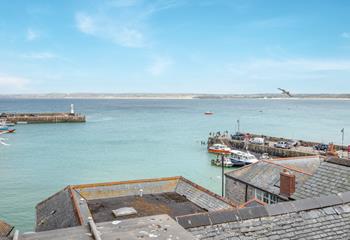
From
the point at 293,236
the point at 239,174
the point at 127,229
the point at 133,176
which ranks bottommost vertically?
the point at 133,176

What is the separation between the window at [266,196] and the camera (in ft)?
72.2

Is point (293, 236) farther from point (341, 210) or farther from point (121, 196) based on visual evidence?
point (121, 196)

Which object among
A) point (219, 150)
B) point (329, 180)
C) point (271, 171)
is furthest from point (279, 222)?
point (219, 150)

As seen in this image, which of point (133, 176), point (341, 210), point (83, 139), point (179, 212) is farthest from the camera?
point (83, 139)

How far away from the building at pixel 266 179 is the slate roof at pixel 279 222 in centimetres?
1206

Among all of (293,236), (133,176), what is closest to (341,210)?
(293,236)

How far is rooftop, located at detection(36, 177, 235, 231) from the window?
5624 millimetres

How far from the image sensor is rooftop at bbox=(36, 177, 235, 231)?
16.4 meters

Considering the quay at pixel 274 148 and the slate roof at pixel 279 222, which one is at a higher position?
the slate roof at pixel 279 222

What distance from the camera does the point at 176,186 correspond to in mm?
21609

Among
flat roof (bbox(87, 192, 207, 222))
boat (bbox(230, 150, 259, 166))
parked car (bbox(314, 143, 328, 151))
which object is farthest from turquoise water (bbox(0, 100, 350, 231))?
parked car (bbox(314, 143, 328, 151))

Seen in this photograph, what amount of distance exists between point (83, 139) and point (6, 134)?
22408 mm

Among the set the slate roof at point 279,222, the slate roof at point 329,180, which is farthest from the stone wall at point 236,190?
the slate roof at point 279,222

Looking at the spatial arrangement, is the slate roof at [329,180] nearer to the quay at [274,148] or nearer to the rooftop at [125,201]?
the rooftop at [125,201]
